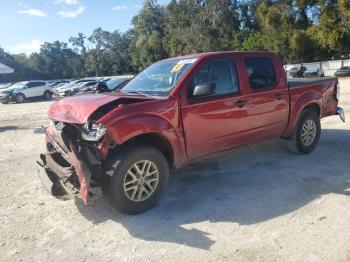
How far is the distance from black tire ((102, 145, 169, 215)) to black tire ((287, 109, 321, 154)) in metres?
2.94

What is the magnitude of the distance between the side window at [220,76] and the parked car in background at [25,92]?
89.7ft

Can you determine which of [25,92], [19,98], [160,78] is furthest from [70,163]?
[25,92]

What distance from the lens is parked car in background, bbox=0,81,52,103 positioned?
29.5 m

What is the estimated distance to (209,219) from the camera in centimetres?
443

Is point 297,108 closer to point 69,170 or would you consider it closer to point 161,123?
point 161,123

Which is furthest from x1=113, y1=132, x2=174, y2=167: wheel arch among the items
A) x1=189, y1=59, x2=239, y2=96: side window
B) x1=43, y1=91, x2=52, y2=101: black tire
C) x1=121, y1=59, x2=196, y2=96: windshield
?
x1=43, y1=91, x2=52, y2=101: black tire

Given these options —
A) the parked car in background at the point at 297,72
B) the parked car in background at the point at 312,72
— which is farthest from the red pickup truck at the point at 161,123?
the parked car in background at the point at 312,72

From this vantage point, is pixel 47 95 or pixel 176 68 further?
pixel 47 95

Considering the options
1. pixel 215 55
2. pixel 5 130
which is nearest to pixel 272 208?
pixel 215 55

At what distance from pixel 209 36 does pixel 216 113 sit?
55.3 m

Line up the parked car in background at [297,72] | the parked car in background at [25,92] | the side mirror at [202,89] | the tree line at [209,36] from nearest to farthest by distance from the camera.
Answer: the side mirror at [202,89], the parked car in background at [25,92], the parked car in background at [297,72], the tree line at [209,36]

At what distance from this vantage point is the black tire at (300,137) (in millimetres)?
6648

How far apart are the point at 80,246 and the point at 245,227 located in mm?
1787

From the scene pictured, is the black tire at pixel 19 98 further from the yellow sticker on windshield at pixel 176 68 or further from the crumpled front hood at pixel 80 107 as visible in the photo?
the yellow sticker on windshield at pixel 176 68
